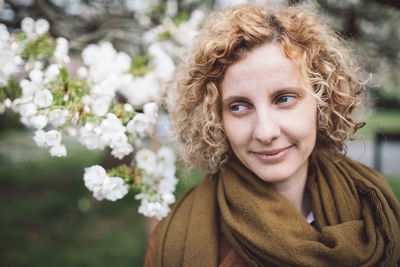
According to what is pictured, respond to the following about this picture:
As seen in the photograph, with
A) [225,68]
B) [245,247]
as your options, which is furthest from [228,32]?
[245,247]

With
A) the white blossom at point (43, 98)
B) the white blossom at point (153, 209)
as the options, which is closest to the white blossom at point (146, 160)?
the white blossom at point (153, 209)

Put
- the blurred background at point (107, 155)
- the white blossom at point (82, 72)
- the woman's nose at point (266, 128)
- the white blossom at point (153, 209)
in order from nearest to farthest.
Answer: the woman's nose at point (266, 128), the white blossom at point (153, 209), the white blossom at point (82, 72), the blurred background at point (107, 155)

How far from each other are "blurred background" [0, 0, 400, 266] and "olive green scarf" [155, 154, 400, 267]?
0.32 meters

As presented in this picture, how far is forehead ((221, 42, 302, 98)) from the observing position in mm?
1229

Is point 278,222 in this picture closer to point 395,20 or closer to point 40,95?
point 40,95

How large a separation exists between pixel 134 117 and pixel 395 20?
A: 4.93 m

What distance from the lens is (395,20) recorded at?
177 inches

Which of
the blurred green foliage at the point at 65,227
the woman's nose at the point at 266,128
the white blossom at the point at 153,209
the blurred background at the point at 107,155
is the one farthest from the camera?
the blurred green foliage at the point at 65,227

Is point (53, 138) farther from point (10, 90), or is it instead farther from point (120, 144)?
point (10, 90)

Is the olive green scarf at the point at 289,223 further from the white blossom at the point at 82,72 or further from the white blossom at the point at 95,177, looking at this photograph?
the white blossom at the point at 82,72

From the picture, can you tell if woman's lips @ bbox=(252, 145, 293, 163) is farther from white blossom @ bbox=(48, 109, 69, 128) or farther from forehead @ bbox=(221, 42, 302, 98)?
white blossom @ bbox=(48, 109, 69, 128)

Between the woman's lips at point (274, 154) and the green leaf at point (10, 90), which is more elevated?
the green leaf at point (10, 90)

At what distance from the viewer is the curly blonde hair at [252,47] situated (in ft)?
4.28

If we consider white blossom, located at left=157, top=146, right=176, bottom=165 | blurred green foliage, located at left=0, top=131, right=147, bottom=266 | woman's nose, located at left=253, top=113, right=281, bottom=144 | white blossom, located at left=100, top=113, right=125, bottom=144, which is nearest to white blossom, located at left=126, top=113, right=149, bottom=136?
white blossom, located at left=100, top=113, right=125, bottom=144
